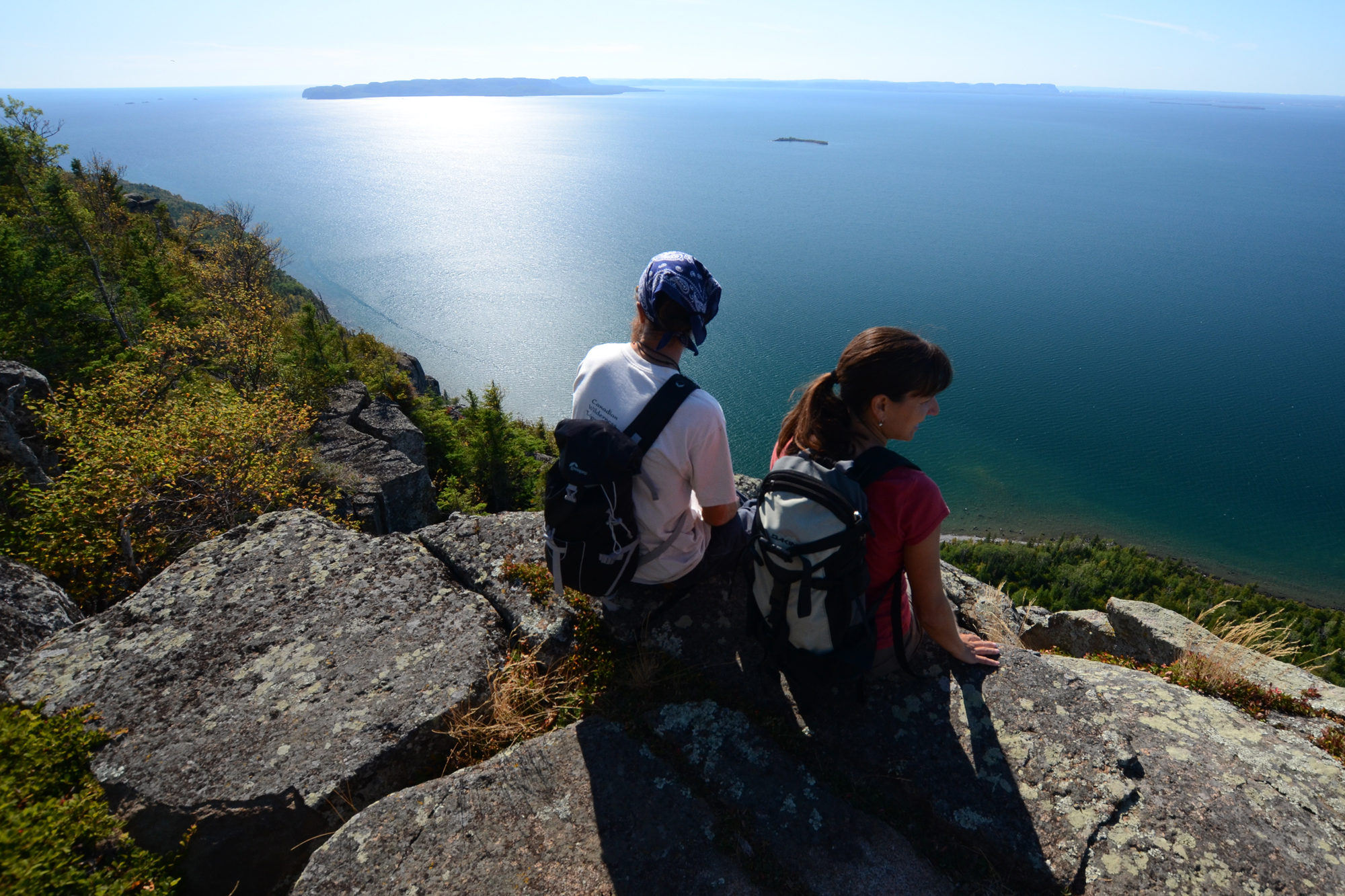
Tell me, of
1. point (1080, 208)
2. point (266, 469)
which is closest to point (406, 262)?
point (266, 469)

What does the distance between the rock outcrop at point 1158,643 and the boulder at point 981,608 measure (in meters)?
0.76

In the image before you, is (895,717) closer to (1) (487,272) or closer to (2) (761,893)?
(2) (761,893)

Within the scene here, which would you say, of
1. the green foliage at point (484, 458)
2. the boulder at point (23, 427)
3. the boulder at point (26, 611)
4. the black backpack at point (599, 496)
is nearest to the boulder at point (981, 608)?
the black backpack at point (599, 496)

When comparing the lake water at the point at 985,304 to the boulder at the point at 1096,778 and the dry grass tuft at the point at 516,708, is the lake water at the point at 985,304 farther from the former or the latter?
the dry grass tuft at the point at 516,708

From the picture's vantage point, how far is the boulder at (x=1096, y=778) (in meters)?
3.26

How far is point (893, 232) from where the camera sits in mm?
86125

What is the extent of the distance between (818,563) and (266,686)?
351cm

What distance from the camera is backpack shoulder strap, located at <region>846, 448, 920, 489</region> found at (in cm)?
333

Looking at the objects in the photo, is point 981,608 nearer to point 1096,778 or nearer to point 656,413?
point 1096,778

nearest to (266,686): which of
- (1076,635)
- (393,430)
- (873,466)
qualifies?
(873,466)

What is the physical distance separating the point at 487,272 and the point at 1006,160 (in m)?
139

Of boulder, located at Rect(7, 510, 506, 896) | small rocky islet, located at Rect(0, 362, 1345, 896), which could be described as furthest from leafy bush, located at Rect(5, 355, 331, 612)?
boulder, located at Rect(7, 510, 506, 896)

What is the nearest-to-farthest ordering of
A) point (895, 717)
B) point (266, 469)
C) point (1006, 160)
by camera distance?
point (895, 717), point (266, 469), point (1006, 160)

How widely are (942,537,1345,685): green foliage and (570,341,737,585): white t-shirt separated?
30.5m
